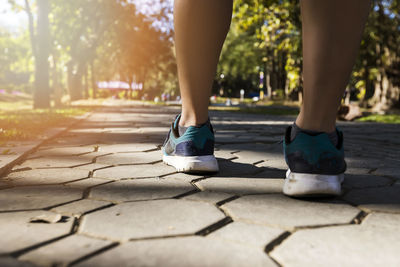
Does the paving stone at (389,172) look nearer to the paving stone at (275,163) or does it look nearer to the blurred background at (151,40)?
the paving stone at (275,163)

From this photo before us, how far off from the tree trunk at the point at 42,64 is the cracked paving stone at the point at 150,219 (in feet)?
39.0

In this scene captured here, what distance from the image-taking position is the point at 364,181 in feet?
6.64

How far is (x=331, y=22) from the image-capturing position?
67.4 inches

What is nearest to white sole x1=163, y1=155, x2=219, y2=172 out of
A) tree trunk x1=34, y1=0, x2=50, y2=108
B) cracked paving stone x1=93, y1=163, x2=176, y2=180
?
cracked paving stone x1=93, y1=163, x2=176, y2=180

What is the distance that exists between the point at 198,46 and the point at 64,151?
1434 mm

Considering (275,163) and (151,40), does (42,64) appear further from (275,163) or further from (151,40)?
(151,40)

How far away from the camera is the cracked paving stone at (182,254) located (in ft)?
3.37

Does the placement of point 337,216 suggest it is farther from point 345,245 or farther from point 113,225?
point 113,225

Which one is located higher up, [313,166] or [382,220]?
[313,166]

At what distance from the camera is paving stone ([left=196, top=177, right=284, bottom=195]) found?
179 cm

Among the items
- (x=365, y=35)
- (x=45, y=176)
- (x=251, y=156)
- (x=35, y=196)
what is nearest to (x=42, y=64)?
(x=365, y=35)

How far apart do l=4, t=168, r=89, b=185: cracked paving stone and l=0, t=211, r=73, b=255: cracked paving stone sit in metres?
0.55

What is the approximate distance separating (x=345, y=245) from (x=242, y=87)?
5972cm

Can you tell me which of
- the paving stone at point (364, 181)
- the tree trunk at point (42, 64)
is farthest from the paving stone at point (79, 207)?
the tree trunk at point (42, 64)
